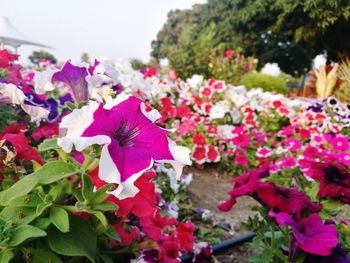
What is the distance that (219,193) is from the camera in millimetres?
3299

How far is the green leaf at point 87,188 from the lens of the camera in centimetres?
70

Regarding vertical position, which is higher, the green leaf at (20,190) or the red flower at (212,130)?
the green leaf at (20,190)

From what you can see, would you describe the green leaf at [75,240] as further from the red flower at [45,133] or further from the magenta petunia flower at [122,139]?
the red flower at [45,133]

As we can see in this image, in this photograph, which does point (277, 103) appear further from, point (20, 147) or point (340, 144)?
point (20, 147)

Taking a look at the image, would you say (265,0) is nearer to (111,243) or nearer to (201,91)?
(201,91)

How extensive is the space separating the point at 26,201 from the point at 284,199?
711 millimetres

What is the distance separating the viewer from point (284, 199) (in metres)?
1.14

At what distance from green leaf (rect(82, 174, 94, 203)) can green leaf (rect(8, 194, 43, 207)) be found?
0.37ft

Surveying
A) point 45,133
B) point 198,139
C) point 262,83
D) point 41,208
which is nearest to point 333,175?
point 41,208

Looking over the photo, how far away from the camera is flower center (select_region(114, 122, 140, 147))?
0.70 metres

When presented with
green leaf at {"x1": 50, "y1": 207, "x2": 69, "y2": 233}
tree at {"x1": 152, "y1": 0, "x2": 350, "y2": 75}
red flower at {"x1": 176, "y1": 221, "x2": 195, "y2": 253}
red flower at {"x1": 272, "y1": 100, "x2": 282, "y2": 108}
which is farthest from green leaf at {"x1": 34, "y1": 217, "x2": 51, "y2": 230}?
tree at {"x1": 152, "y1": 0, "x2": 350, "y2": 75}

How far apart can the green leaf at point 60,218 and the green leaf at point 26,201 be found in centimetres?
4

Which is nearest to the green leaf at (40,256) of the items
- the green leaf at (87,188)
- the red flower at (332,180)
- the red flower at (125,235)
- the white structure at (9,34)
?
the green leaf at (87,188)

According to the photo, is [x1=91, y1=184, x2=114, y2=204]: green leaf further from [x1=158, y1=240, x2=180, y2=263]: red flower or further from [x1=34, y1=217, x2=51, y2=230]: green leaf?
[x1=158, y1=240, x2=180, y2=263]: red flower
